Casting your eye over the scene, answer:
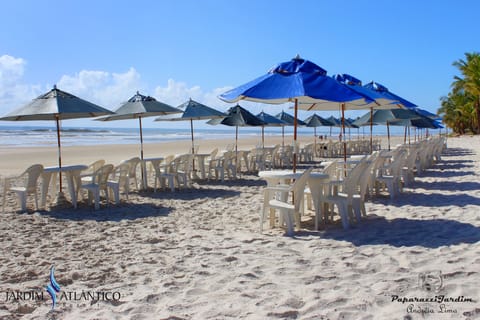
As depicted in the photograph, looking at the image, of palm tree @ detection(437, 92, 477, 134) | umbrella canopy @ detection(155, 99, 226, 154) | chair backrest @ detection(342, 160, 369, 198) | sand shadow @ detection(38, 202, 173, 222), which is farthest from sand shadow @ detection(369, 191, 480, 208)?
palm tree @ detection(437, 92, 477, 134)

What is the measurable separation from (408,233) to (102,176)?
4.77 m

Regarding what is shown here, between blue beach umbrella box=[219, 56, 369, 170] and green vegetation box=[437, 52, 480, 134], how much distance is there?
35.7m

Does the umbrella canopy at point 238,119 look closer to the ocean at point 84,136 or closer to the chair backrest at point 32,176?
the chair backrest at point 32,176

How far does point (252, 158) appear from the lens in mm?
11734

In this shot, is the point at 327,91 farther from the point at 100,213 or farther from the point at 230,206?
the point at 100,213

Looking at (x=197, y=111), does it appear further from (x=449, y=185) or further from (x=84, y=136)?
(x=84, y=136)

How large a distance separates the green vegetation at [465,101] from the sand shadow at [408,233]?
35733mm

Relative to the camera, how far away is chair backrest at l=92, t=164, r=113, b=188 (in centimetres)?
698

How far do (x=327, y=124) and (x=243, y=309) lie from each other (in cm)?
1812

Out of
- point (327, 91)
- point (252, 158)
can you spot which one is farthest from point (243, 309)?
point (252, 158)

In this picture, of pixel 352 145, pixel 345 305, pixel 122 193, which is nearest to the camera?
pixel 345 305

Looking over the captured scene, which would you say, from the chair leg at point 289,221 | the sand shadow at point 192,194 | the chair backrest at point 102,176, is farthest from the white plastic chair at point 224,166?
the chair leg at point 289,221

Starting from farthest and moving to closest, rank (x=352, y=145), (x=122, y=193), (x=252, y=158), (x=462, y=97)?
(x=462, y=97) < (x=352, y=145) < (x=252, y=158) < (x=122, y=193)

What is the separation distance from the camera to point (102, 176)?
23.2ft
